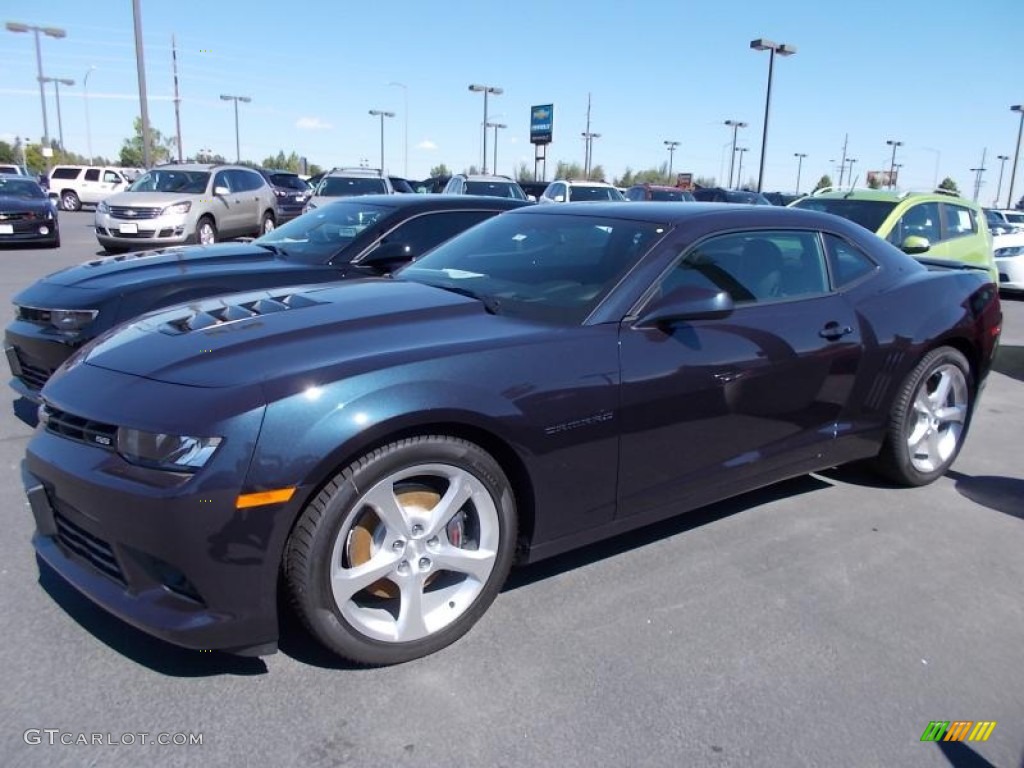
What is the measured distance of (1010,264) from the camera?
46.2ft

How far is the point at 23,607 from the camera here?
2908 millimetres

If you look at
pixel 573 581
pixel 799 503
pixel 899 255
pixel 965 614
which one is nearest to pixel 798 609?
pixel 965 614

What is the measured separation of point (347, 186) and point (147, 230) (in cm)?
505

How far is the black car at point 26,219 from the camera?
15.4 metres

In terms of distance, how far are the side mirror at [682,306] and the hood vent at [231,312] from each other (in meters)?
1.34

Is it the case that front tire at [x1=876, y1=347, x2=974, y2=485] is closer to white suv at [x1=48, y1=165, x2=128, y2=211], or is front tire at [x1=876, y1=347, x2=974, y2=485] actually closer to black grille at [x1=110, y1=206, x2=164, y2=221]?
black grille at [x1=110, y1=206, x2=164, y2=221]

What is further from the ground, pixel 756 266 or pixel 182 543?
pixel 756 266

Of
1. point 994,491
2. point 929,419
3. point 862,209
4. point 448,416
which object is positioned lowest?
point 994,491

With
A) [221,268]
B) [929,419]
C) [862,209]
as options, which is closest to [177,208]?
[221,268]

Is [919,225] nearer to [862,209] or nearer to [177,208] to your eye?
[862,209]

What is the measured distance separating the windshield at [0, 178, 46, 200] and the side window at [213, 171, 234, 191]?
4195mm

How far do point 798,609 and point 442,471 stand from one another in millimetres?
1575

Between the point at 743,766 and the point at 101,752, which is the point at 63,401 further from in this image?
the point at 743,766

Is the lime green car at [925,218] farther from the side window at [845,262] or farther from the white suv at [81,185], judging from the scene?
the white suv at [81,185]
